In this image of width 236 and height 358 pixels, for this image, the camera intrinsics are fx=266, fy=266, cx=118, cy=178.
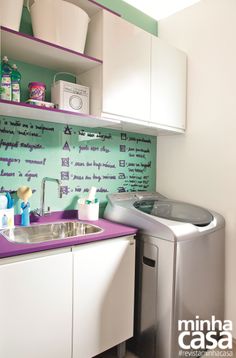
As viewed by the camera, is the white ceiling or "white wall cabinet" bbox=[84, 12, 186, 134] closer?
"white wall cabinet" bbox=[84, 12, 186, 134]

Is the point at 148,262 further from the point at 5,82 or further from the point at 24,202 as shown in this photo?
the point at 5,82

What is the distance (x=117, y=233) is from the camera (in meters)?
1.61

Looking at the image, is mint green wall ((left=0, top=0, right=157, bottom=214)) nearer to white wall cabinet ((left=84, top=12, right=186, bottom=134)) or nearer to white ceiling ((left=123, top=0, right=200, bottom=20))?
white ceiling ((left=123, top=0, right=200, bottom=20))

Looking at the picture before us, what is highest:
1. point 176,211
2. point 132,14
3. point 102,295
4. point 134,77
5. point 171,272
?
point 132,14

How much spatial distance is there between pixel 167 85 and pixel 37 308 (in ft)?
6.01

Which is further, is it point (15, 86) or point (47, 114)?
point (47, 114)

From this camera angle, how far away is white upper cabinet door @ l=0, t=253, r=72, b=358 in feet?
4.00

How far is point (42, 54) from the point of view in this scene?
5.39 ft

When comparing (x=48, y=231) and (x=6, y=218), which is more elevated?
(x=6, y=218)

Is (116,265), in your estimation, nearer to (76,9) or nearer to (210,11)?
(76,9)

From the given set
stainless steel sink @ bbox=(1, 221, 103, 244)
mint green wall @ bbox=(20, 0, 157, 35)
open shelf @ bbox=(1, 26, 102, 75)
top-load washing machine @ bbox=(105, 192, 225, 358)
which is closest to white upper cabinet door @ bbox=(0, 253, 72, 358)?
stainless steel sink @ bbox=(1, 221, 103, 244)

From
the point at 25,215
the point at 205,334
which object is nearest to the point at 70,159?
the point at 25,215

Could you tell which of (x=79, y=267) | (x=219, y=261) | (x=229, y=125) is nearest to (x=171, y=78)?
(x=229, y=125)

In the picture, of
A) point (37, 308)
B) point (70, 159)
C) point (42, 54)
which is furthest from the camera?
point (70, 159)
